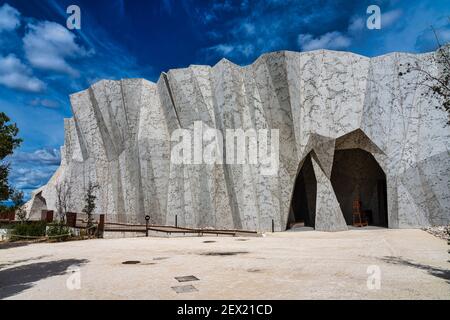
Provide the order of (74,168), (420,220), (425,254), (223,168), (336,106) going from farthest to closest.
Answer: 1. (74,168)
2. (223,168)
3. (336,106)
4. (420,220)
5. (425,254)

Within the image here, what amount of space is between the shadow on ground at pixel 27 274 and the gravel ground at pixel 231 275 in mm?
16

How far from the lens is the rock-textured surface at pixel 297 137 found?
24.5m

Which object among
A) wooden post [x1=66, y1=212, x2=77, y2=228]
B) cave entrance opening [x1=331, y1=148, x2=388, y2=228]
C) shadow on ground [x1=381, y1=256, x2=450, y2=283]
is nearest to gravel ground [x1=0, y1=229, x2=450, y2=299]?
shadow on ground [x1=381, y1=256, x2=450, y2=283]

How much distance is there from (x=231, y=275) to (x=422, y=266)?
5.39m

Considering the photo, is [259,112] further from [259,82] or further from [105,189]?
[105,189]

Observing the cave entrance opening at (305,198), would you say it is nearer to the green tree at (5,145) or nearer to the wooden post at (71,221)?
the wooden post at (71,221)

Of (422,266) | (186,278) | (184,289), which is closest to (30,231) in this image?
(186,278)

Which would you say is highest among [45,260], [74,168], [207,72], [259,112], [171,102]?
[207,72]

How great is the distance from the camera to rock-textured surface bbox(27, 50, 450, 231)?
24547mm

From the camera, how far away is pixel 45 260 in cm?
1152

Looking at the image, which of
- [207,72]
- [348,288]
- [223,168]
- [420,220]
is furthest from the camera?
[207,72]

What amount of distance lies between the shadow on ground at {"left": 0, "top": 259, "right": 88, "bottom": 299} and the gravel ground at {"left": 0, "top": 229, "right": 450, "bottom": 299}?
2 centimetres
